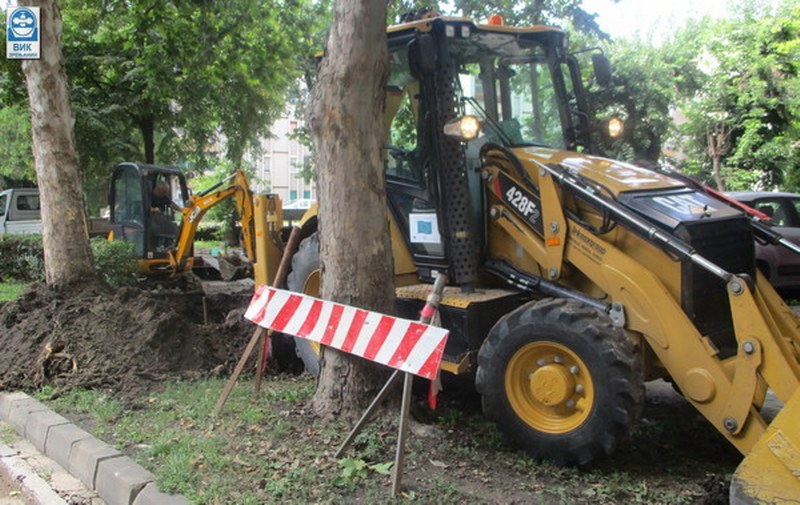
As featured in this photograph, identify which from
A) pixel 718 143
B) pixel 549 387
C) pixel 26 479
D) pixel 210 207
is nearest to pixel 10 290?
pixel 210 207

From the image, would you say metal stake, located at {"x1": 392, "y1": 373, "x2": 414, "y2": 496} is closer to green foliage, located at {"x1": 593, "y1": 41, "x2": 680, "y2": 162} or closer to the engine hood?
the engine hood

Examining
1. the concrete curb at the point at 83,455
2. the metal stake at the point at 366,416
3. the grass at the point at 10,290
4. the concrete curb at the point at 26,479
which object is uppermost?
the metal stake at the point at 366,416

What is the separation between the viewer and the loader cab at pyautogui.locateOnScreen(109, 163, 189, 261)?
12.2 metres

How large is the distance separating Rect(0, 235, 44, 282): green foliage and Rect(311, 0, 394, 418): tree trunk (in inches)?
381

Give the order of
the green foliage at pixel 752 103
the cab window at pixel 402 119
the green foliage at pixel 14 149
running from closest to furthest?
the cab window at pixel 402 119 → the green foliage at pixel 752 103 → the green foliage at pixel 14 149

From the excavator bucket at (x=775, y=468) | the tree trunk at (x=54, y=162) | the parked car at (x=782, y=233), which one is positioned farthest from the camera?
the parked car at (x=782, y=233)

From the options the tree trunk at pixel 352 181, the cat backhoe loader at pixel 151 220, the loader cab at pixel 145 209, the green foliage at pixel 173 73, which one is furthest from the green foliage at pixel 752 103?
the tree trunk at pixel 352 181

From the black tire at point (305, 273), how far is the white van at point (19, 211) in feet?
45.0

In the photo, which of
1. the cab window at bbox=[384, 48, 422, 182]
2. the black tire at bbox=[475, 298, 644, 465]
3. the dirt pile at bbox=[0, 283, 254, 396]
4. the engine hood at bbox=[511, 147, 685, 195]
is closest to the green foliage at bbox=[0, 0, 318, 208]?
the dirt pile at bbox=[0, 283, 254, 396]

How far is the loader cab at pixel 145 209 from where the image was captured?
12234 mm

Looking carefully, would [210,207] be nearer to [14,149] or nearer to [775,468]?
[775,468]

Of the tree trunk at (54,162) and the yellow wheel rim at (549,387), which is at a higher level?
the tree trunk at (54,162)

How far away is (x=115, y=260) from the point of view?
10.3 meters

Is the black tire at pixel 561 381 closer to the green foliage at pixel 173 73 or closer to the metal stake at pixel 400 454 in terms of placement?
the metal stake at pixel 400 454
